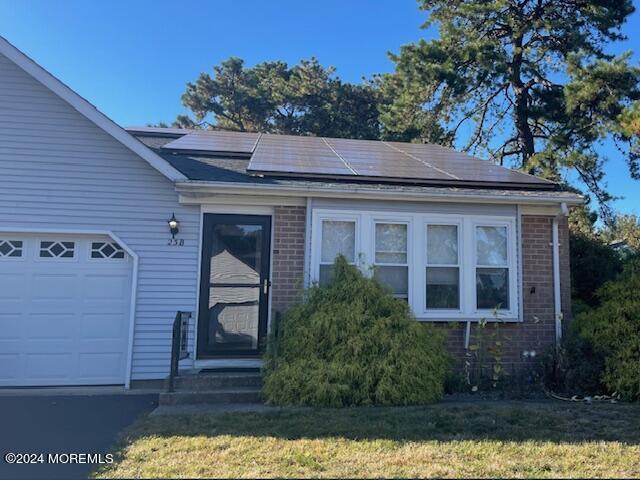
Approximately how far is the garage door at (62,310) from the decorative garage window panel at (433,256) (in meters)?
3.15

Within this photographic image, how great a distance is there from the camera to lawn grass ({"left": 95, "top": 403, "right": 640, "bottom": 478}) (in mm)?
3928

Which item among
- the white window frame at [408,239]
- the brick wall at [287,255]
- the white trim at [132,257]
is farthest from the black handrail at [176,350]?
the white window frame at [408,239]

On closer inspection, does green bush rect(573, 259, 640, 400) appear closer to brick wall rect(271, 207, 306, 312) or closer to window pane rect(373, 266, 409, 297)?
window pane rect(373, 266, 409, 297)

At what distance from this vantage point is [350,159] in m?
8.92

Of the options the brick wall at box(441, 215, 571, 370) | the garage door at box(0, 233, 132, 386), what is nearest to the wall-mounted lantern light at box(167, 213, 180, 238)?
the garage door at box(0, 233, 132, 386)

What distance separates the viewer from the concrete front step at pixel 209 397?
608 cm

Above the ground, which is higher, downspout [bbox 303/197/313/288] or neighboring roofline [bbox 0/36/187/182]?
neighboring roofline [bbox 0/36/187/182]

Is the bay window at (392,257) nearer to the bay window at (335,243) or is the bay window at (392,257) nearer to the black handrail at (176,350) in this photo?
the bay window at (335,243)

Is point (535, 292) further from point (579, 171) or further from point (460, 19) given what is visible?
point (460, 19)

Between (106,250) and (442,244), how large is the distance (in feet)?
17.4

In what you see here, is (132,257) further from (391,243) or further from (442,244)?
(442,244)

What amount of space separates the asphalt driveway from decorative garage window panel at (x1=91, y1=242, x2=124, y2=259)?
205 cm

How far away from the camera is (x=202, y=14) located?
43.0 ft

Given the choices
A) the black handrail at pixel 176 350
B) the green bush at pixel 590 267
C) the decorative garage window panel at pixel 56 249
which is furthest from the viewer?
the green bush at pixel 590 267
